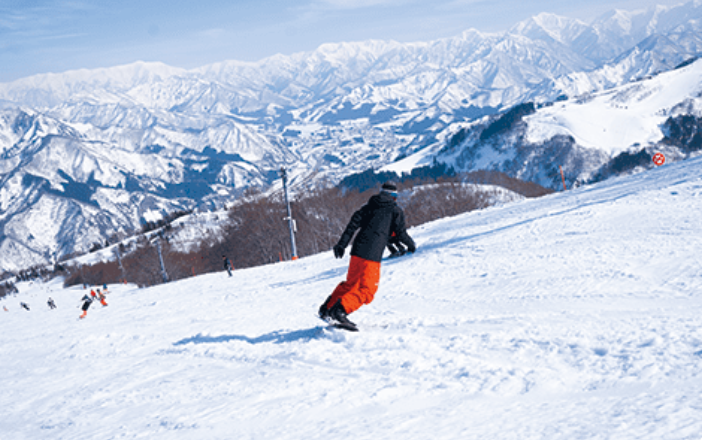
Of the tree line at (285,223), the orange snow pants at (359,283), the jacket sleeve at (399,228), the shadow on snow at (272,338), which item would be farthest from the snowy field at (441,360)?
the tree line at (285,223)

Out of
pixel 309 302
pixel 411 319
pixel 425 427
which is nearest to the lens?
pixel 425 427

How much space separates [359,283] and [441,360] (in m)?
1.74

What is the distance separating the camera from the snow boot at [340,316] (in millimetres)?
6652

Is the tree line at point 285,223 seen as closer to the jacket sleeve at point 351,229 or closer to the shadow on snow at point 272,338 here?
the shadow on snow at point 272,338

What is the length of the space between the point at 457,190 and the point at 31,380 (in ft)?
232

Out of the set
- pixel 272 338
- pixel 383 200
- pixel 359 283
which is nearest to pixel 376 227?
pixel 383 200

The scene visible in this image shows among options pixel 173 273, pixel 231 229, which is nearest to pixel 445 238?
pixel 231 229

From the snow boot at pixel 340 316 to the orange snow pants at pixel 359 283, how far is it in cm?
6

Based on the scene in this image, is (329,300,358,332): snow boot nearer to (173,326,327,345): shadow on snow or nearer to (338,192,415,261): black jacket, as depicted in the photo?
(173,326,327,345): shadow on snow

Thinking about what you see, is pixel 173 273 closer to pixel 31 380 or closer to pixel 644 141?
pixel 31 380

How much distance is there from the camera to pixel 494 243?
1228 cm

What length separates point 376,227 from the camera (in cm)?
652

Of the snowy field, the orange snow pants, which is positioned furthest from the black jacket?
the snowy field

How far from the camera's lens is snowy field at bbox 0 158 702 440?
381 cm
